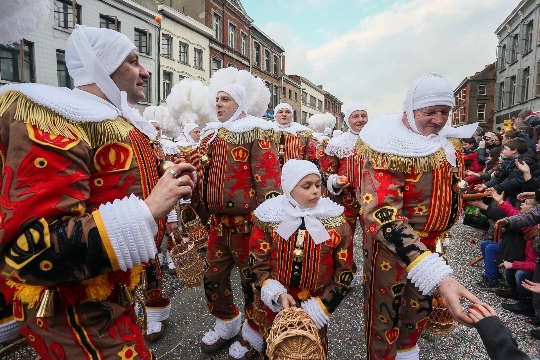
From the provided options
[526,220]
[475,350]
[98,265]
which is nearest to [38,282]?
[98,265]

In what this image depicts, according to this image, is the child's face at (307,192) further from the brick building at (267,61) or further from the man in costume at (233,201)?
the brick building at (267,61)

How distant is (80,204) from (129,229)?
218 millimetres

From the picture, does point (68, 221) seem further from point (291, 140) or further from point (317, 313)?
point (291, 140)

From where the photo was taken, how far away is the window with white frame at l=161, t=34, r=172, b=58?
20.5m

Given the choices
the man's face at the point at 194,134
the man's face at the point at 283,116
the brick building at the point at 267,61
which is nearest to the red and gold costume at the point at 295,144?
the man's face at the point at 283,116

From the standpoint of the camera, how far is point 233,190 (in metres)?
3.28

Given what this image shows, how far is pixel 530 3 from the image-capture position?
2270cm

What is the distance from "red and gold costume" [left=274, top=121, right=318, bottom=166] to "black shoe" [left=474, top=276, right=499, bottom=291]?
3383 mm

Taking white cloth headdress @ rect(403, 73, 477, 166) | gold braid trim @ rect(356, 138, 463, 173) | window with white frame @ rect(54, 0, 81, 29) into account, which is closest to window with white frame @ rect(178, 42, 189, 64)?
window with white frame @ rect(54, 0, 81, 29)

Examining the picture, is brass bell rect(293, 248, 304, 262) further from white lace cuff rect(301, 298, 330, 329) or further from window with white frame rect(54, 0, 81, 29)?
window with white frame rect(54, 0, 81, 29)

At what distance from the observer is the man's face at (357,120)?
5.27 m

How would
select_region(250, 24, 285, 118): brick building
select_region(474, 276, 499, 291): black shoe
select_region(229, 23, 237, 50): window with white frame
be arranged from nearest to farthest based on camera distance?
select_region(474, 276, 499, 291): black shoe → select_region(229, 23, 237, 50): window with white frame → select_region(250, 24, 285, 118): brick building

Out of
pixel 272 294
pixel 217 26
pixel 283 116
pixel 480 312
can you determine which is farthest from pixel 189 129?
pixel 217 26

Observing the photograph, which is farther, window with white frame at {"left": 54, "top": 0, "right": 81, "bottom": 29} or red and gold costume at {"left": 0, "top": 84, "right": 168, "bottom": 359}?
window with white frame at {"left": 54, "top": 0, "right": 81, "bottom": 29}
